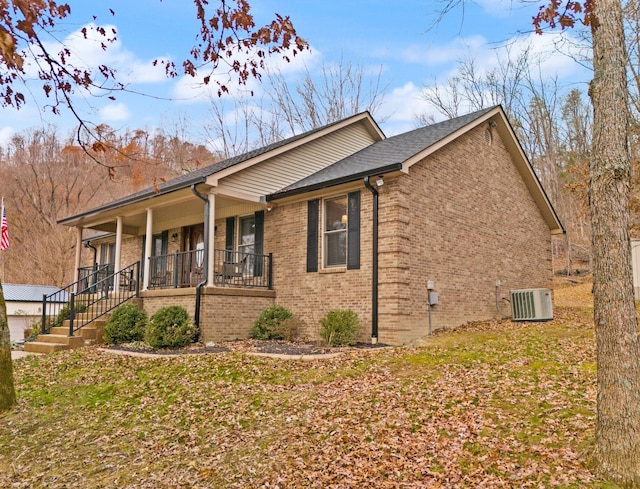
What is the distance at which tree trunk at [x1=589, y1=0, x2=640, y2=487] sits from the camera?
404 centimetres

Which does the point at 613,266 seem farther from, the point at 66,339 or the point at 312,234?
the point at 66,339

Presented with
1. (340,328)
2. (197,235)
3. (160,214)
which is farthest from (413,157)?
(160,214)

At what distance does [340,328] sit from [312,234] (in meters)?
2.72

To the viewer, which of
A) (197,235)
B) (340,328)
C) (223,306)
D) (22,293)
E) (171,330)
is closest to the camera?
(340,328)

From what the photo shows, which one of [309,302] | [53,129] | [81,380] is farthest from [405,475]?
[53,129]

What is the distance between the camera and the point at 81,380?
8.59 meters

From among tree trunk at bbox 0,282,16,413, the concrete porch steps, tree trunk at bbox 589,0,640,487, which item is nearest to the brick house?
the concrete porch steps

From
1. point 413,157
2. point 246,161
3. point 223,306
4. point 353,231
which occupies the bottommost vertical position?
point 223,306

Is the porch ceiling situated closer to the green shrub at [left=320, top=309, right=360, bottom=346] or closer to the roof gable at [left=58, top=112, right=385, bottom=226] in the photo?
the roof gable at [left=58, top=112, right=385, bottom=226]

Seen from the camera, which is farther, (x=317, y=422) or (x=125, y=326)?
(x=125, y=326)

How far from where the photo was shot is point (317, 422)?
577 cm

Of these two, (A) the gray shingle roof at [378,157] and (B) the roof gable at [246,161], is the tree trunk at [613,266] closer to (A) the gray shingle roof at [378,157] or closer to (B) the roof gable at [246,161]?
(A) the gray shingle roof at [378,157]

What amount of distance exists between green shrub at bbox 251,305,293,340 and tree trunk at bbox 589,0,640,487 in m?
8.51

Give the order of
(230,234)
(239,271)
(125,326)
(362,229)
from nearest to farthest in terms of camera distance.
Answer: (362,229) < (125,326) < (239,271) < (230,234)
